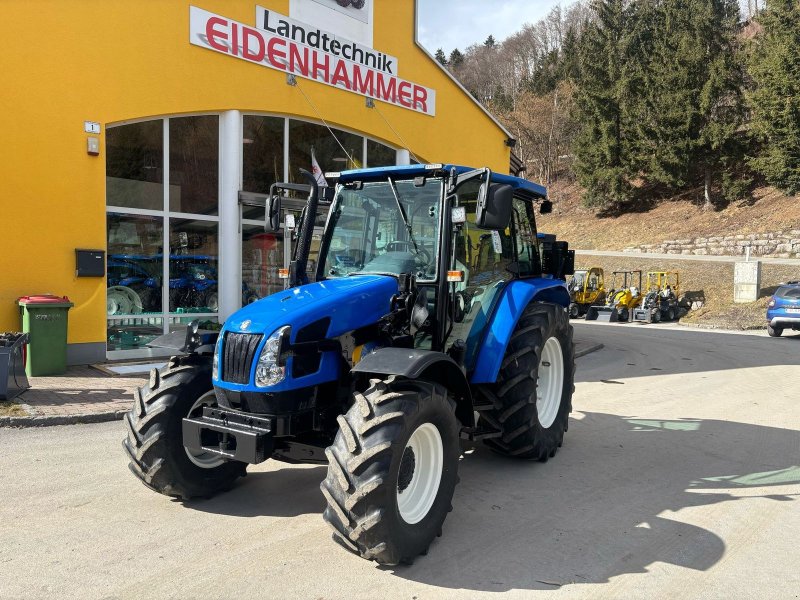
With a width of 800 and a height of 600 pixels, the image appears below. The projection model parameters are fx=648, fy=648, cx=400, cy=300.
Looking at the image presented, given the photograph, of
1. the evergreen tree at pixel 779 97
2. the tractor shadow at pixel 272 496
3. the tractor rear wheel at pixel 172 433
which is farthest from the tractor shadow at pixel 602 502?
the evergreen tree at pixel 779 97

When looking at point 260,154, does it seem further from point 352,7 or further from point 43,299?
point 43,299

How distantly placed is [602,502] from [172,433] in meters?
3.16

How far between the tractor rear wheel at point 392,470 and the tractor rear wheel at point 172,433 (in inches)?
50.6

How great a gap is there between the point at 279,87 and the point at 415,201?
8407 millimetres

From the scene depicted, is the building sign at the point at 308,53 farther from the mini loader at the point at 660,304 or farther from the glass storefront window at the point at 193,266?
the mini loader at the point at 660,304

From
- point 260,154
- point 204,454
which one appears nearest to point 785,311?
point 260,154

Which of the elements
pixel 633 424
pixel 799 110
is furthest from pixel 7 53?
pixel 799 110

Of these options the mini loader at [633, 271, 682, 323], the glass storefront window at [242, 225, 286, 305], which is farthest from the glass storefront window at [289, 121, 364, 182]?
the mini loader at [633, 271, 682, 323]

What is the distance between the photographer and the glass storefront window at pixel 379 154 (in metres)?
14.6

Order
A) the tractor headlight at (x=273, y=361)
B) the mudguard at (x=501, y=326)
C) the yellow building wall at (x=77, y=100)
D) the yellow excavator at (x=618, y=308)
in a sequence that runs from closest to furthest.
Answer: the tractor headlight at (x=273, y=361)
the mudguard at (x=501, y=326)
the yellow building wall at (x=77, y=100)
the yellow excavator at (x=618, y=308)

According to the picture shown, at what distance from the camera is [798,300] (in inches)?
712

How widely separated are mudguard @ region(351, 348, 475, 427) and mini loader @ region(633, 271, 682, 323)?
2137 cm

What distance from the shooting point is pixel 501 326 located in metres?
5.27

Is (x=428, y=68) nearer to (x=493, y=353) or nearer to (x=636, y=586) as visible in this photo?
(x=493, y=353)
